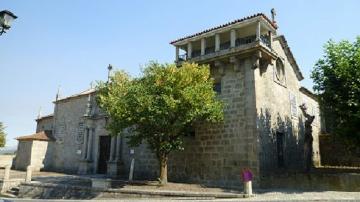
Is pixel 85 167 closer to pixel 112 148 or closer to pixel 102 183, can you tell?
pixel 112 148

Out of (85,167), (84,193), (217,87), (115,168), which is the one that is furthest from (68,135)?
(217,87)

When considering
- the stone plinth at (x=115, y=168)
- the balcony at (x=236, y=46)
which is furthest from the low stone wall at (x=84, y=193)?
the balcony at (x=236, y=46)

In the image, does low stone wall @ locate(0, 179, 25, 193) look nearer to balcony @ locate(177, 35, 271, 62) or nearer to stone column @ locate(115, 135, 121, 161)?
stone column @ locate(115, 135, 121, 161)

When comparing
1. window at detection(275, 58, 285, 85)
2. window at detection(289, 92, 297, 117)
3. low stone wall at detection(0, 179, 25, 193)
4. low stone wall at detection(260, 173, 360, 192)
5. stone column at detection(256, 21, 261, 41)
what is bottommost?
low stone wall at detection(0, 179, 25, 193)

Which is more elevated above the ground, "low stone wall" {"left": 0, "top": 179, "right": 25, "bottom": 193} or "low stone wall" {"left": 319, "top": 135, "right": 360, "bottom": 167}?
"low stone wall" {"left": 319, "top": 135, "right": 360, "bottom": 167}

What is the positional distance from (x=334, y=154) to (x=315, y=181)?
Result: 32.6 feet

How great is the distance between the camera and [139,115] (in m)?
13.4

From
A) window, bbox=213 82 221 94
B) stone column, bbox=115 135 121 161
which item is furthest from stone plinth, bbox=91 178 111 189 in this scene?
window, bbox=213 82 221 94

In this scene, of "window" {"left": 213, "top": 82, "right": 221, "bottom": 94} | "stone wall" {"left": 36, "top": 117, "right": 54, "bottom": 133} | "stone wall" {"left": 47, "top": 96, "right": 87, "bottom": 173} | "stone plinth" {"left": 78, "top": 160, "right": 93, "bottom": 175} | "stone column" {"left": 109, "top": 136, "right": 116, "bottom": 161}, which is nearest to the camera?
"window" {"left": 213, "top": 82, "right": 221, "bottom": 94}

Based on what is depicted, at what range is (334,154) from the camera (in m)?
20.7

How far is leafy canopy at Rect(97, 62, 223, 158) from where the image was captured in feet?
43.3

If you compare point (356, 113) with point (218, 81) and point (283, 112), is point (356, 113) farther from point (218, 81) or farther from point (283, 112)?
point (218, 81)

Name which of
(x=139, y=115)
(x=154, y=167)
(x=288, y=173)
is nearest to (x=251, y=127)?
(x=288, y=173)

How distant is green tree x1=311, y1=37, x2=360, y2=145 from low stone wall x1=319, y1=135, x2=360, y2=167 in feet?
24.4
